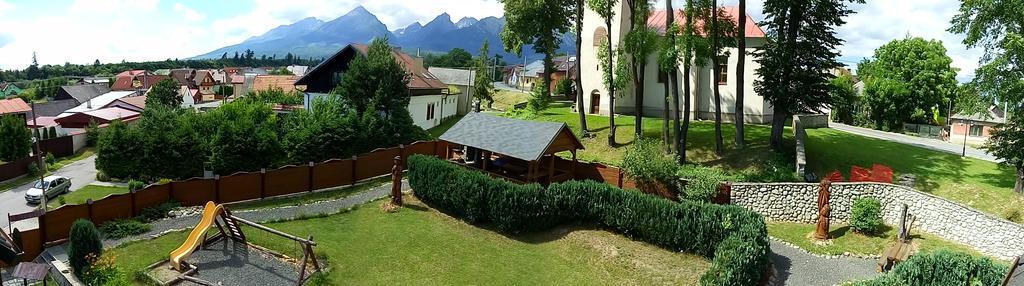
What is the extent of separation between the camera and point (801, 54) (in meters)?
25.4

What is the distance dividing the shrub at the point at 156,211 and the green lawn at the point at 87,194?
1171cm

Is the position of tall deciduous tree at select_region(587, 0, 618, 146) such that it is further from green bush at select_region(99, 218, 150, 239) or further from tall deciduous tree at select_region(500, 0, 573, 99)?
green bush at select_region(99, 218, 150, 239)

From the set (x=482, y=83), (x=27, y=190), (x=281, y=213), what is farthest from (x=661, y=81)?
(x=27, y=190)

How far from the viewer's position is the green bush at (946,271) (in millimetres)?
14227

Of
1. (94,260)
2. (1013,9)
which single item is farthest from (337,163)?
(1013,9)

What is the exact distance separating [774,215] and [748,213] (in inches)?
192

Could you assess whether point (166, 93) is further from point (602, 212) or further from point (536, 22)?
point (602, 212)

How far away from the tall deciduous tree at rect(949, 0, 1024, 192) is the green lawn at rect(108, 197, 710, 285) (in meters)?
11.6

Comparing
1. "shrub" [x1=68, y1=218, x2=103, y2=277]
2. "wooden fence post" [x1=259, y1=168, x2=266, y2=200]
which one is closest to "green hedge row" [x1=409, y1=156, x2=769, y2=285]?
"wooden fence post" [x1=259, y1=168, x2=266, y2=200]

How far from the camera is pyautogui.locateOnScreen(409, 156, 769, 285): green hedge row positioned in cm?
1666

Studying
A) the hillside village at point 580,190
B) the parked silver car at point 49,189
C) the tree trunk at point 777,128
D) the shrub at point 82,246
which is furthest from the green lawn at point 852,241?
the parked silver car at point 49,189

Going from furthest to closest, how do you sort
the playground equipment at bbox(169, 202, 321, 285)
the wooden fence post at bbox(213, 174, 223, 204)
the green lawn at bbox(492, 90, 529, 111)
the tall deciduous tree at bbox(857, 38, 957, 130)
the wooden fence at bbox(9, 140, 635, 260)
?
the green lawn at bbox(492, 90, 529, 111) < the tall deciduous tree at bbox(857, 38, 957, 130) < the wooden fence post at bbox(213, 174, 223, 204) < the wooden fence at bbox(9, 140, 635, 260) < the playground equipment at bbox(169, 202, 321, 285)

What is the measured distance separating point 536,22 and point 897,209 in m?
29.1

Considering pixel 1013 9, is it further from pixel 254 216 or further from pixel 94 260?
pixel 94 260
